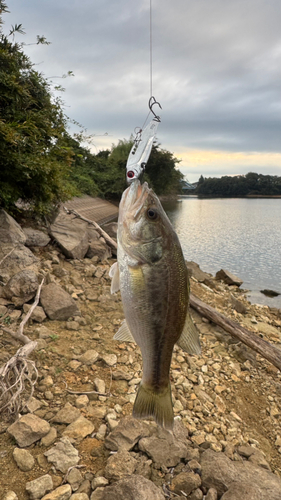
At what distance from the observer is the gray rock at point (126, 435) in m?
4.07

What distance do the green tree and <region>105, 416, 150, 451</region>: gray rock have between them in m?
6.17

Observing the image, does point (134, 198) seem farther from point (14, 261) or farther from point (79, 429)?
point (14, 261)

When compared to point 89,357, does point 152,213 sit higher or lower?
higher

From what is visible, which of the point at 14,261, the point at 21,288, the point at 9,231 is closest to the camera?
the point at 21,288

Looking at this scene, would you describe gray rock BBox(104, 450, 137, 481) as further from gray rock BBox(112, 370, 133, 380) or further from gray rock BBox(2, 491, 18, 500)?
gray rock BBox(112, 370, 133, 380)

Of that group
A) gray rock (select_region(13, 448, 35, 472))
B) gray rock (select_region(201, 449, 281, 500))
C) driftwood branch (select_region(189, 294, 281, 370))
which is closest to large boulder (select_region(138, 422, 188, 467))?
gray rock (select_region(201, 449, 281, 500))

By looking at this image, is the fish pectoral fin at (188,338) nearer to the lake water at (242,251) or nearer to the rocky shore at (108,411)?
the rocky shore at (108,411)

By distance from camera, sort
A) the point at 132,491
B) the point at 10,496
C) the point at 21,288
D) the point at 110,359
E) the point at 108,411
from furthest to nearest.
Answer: the point at 21,288, the point at 110,359, the point at 108,411, the point at 10,496, the point at 132,491

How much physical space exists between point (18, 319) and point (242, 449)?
4.34m

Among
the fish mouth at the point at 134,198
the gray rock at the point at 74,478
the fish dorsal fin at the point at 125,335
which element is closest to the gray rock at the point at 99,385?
the gray rock at the point at 74,478

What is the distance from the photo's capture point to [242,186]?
50.0 m

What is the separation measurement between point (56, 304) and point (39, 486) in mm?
3642

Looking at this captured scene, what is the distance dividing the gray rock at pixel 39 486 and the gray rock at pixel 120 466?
603 mm

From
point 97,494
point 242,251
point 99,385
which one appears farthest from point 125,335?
point 242,251
